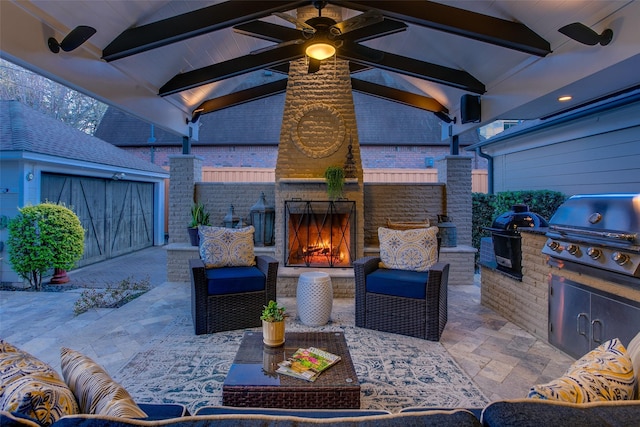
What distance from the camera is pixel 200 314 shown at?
11.5 feet

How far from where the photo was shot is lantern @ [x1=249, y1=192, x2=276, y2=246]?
594 cm

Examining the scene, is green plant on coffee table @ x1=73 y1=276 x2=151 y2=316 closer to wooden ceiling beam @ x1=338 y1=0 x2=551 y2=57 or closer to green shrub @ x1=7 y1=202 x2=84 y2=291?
green shrub @ x1=7 y1=202 x2=84 y2=291

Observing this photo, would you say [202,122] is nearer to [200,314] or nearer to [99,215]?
[99,215]

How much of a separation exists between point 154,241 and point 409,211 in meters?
7.83

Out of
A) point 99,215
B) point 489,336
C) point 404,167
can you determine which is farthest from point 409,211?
point 99,215

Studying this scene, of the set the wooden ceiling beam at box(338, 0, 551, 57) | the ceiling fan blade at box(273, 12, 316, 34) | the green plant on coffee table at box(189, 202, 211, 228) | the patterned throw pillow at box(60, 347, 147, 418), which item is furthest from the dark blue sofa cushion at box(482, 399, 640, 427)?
the green plant on coffee table at box(189, 202, 211, 228)

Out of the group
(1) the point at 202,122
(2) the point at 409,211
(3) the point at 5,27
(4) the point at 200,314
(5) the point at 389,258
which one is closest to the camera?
(3) the point at 5,27

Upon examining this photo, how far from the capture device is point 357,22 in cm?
332

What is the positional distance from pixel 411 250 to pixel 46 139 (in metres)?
6.80

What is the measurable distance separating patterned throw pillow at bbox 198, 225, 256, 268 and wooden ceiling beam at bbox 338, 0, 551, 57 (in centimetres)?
279

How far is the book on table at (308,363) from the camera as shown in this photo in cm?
199

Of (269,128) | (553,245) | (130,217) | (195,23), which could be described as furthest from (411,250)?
(130,217)

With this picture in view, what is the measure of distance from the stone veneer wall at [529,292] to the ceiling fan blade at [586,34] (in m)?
1.74

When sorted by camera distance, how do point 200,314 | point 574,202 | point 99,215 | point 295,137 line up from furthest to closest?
point 99,215, point 295,137, point 200,314, point 574,202
